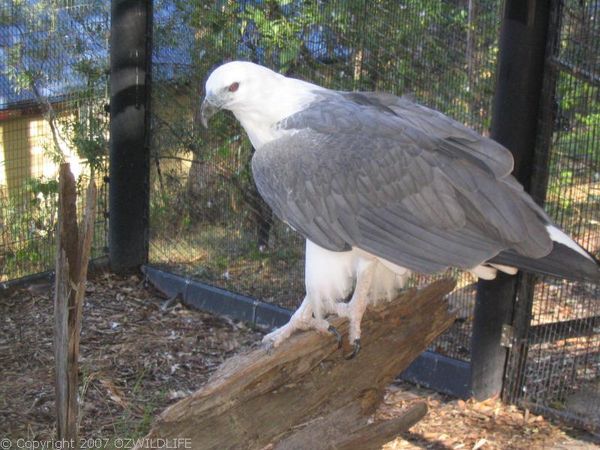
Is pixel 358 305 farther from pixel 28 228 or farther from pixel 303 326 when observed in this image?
pixel 28 228

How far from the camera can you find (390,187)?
3.35m

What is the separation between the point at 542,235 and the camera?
10.2 feet

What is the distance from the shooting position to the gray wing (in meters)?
3.20

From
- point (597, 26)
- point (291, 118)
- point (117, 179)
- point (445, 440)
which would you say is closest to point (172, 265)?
point (117, 179)

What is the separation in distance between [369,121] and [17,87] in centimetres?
359

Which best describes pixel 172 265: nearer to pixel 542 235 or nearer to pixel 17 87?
pixel 17 87

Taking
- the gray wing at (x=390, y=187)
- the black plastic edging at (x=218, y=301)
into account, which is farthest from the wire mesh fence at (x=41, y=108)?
the gray wing at (x=390, y=187)

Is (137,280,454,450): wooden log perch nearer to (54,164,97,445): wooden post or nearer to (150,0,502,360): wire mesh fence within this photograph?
(54,164,97,445): wooden post

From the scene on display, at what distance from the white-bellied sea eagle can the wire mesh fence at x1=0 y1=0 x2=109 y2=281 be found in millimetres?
3028

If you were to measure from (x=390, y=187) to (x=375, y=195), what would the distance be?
7cm

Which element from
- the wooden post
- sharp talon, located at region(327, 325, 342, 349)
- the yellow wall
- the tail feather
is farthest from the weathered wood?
the yellow wall

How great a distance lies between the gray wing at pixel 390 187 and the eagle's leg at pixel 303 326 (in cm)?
31

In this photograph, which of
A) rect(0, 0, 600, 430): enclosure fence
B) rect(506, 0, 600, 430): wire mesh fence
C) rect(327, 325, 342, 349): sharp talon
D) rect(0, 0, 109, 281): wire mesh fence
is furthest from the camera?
rect(0, 0, 109, 281): wire mesh fence

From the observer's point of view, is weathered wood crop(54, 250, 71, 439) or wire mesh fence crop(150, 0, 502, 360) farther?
wire mesh fence crop(150, 0, 502, 360)
